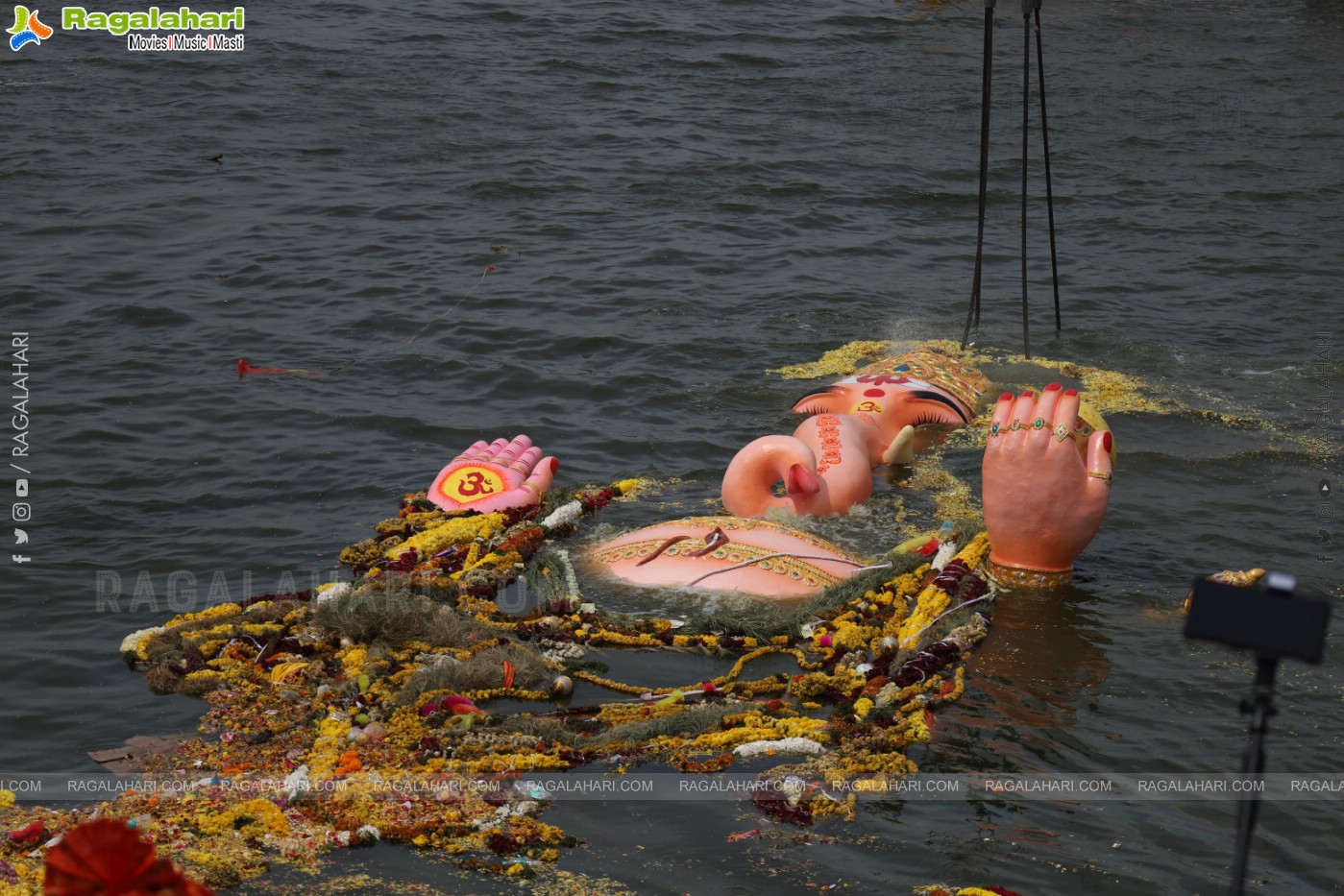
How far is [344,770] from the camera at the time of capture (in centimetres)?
547

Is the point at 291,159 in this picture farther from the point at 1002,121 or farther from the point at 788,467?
the point at 788,467

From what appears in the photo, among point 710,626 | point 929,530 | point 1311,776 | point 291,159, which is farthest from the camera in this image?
point 291,159

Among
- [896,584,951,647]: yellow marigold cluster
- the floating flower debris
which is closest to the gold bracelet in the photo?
the floating flower debris

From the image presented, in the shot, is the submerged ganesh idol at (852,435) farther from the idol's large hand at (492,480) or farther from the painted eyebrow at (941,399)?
A: the idol's large hand at (492,480)

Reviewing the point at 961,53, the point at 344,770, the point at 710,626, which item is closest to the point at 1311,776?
the point at 710,626

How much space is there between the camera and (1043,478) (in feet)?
23.1

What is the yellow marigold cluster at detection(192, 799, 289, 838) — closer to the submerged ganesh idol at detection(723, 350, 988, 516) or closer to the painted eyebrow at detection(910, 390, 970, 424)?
the submerged ganesh idol at detection(723, 350, 988, 516)

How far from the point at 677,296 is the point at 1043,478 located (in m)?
6.68

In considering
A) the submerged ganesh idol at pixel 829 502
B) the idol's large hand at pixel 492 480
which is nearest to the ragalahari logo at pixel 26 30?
the idol's large hand at pixel 492 480

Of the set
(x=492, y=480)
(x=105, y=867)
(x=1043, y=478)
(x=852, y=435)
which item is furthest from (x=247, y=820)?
(x=852, y=435)

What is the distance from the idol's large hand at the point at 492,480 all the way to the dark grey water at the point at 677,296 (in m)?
0.59

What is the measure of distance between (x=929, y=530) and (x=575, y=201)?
8.54 metres

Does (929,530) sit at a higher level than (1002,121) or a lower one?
lower

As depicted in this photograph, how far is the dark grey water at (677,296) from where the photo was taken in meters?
6.15
